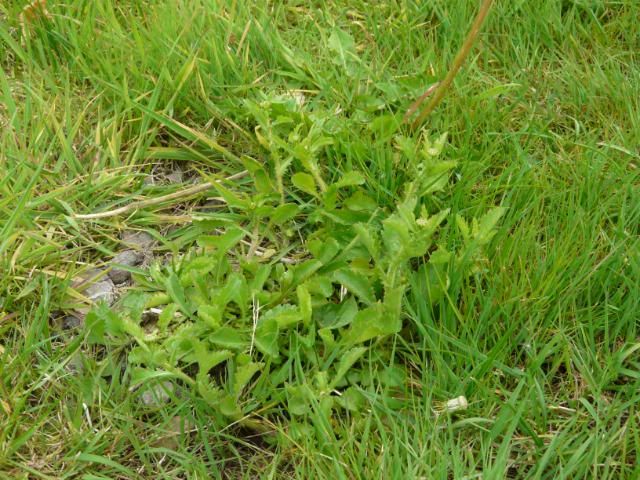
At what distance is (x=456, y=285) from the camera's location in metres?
1.88

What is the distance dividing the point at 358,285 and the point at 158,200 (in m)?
0.65

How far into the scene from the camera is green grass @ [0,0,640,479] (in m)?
1.71

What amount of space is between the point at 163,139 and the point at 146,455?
98cm

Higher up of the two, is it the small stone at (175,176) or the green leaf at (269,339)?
the small stone at (175,176)

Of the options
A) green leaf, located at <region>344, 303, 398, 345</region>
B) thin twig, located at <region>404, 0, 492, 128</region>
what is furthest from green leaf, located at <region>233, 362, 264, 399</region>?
thin twig, located at <region>404, 0, 492, 128</region>

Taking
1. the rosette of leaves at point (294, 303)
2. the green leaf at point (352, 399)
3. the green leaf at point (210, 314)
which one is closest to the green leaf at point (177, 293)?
the rosette of leaves at point (294, 303)

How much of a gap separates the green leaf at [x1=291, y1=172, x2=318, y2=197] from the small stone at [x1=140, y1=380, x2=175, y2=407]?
60cm

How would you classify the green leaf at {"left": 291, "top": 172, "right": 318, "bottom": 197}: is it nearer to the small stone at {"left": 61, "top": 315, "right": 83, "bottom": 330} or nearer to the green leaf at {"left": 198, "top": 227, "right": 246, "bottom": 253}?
the green leaf at {"left": 198, "top": 227, "right": 246, "bottom": 253}

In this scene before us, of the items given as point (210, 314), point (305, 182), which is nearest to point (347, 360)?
point (210, 314)

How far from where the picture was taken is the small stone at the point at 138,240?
213cm

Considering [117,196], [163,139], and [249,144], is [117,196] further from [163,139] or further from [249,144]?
[249,144]

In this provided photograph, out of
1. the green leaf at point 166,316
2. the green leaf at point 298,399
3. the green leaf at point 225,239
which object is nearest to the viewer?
the green leaf at point 298,399

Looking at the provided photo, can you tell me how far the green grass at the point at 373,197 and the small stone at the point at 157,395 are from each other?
0.04 m

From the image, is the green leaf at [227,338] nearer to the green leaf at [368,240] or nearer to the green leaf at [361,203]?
the green leaf at [368,240]
